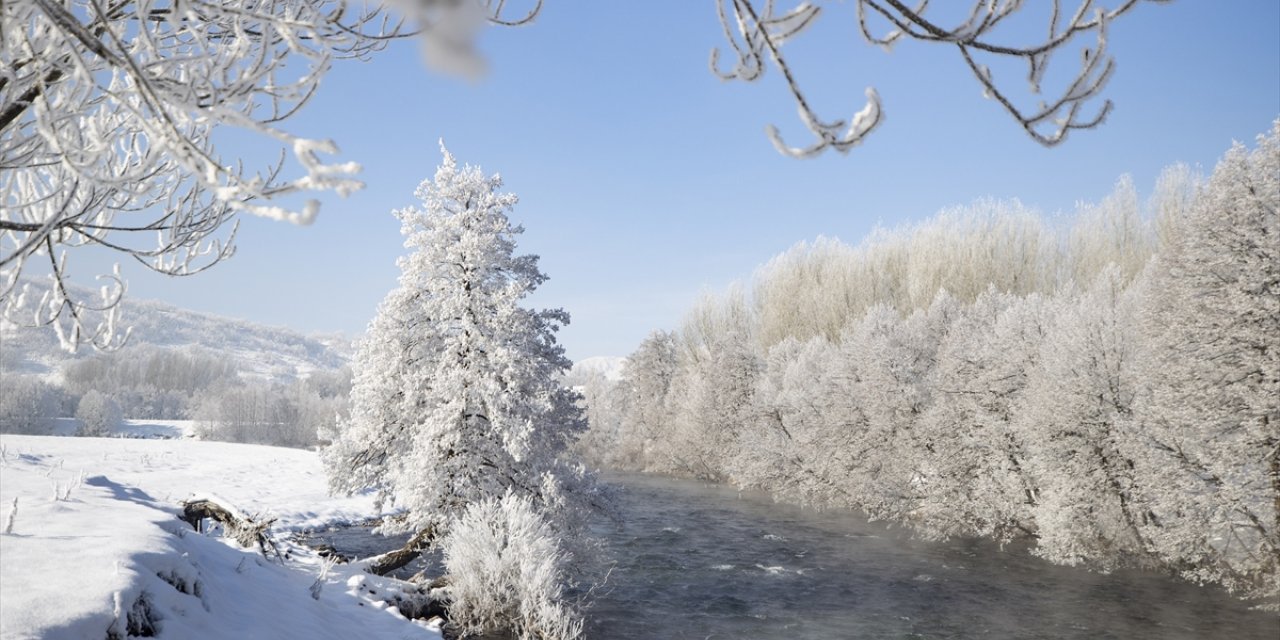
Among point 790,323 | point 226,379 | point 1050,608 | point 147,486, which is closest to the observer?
point 1050,608

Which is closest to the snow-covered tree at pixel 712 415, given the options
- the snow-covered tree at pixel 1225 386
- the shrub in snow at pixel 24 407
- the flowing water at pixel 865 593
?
the flowing water at pixel 865 593

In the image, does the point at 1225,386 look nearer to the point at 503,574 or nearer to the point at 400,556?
the point at 503,574

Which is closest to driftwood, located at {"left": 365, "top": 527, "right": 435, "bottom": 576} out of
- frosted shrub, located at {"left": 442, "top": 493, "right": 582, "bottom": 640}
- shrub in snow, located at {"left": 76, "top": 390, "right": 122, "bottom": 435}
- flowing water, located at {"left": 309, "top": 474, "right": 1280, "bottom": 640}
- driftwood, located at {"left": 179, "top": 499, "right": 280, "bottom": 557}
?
driftwood, located at {"left": 179, "top": 499, "right": 280, "bottom": 557}

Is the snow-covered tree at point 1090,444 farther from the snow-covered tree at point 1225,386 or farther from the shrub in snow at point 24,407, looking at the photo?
the shrub in snow at point 24,407

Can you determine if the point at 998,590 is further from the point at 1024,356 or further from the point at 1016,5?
the point at 1016,5

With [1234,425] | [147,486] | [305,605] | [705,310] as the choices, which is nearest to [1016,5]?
[305,605]

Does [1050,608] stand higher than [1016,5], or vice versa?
[1016,5]

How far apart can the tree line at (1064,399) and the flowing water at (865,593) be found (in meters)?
1.05

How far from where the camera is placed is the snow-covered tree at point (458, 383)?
13.9m

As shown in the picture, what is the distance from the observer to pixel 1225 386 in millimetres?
14969

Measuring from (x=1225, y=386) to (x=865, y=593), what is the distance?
900 centimetres

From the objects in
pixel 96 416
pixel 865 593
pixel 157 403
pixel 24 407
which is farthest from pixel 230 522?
pixel 157 403

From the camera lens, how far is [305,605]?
30.0 feet

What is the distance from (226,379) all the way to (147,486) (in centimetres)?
11484
